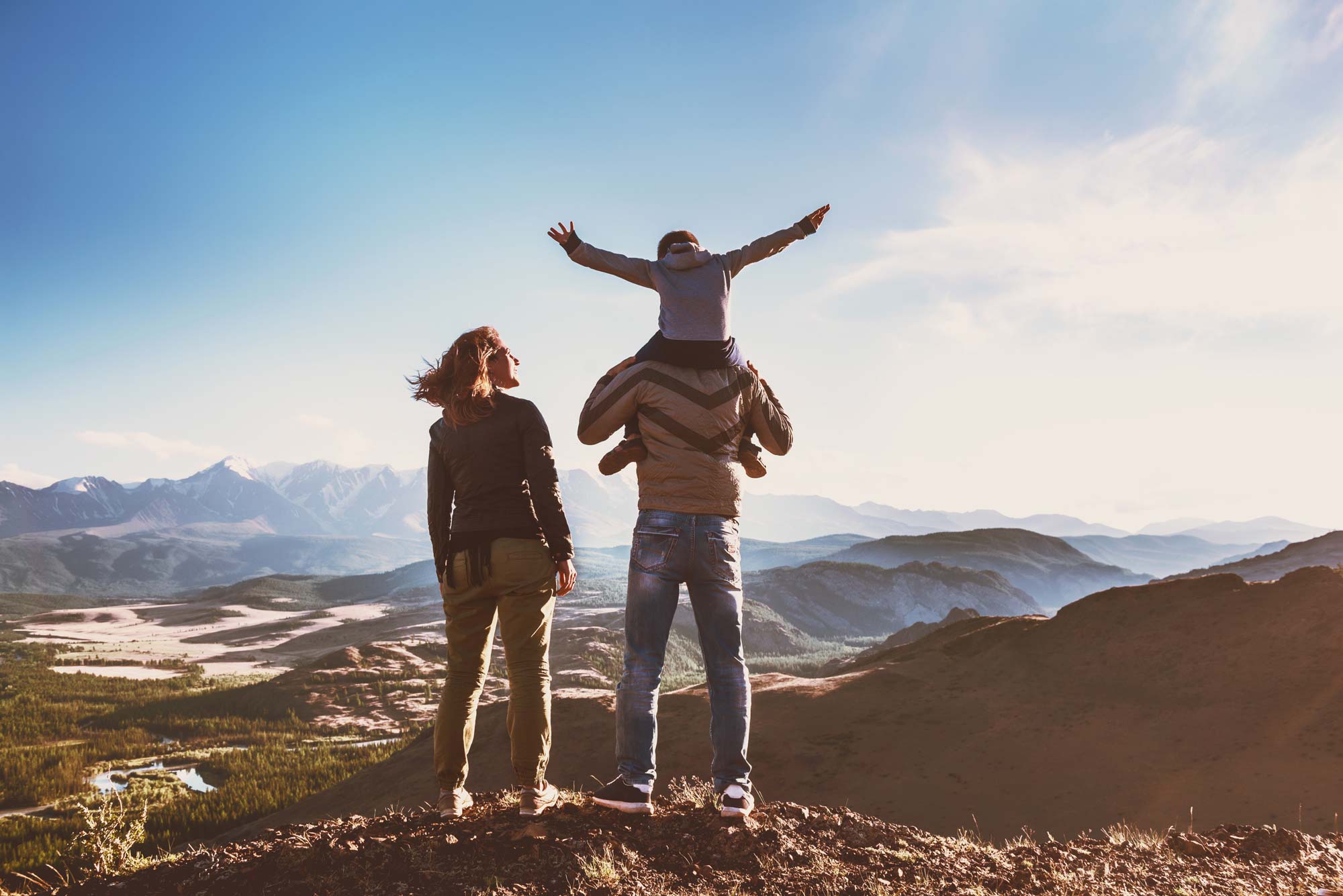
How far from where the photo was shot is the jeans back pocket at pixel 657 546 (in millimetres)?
3479

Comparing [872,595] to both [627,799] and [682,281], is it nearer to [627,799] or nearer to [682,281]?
[627,799]

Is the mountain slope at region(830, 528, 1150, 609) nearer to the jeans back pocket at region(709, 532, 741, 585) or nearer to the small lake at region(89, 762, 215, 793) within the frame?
the small lake at region(89, 762, 215, 793)

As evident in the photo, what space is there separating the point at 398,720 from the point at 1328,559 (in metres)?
37.6

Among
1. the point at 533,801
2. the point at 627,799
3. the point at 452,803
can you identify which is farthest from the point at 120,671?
the point at 627,799

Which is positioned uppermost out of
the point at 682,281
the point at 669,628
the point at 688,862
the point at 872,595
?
the point at 682,281

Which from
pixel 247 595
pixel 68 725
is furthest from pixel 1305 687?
pixel 247 595

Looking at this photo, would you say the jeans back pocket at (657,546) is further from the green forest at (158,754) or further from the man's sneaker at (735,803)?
the green forest at (158,754)

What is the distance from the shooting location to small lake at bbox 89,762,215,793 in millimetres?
14805

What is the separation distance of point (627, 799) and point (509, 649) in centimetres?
92

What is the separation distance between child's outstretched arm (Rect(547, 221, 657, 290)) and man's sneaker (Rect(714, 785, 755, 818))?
252 cm

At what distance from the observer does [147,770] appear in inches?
661

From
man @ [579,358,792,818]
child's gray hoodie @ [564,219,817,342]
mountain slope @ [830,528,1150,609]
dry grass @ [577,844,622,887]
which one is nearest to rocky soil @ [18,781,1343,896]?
dry grass @ [577,844,622,887]

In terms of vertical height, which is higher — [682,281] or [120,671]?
[682,281]

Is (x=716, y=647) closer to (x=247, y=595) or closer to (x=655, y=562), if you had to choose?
(x=655, y=562)
